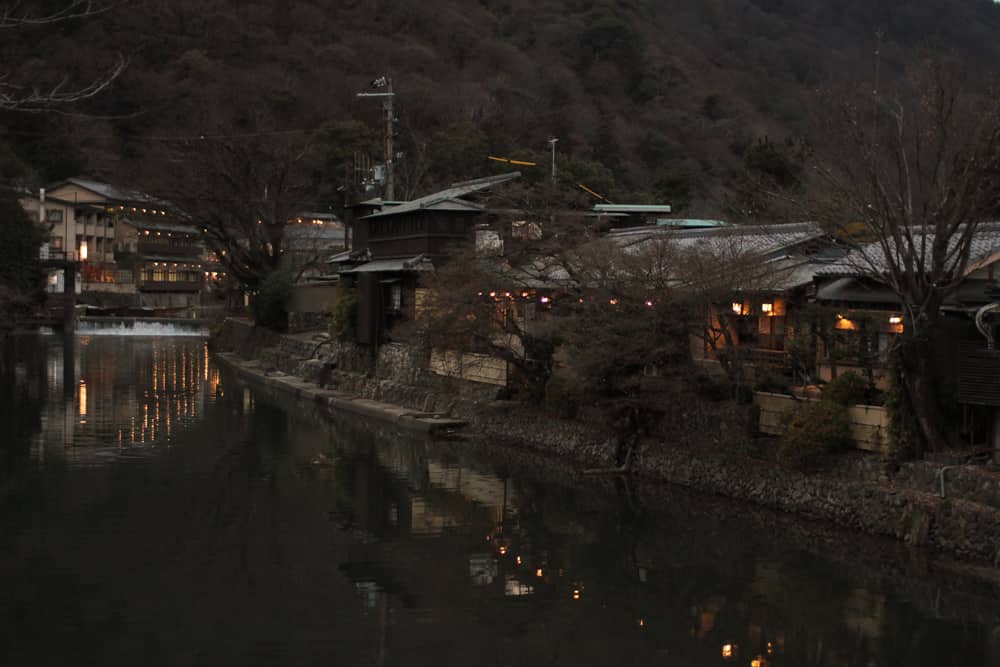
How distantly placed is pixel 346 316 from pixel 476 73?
58.3 metres

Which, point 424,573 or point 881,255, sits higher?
point 881,255

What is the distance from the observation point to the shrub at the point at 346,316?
33656mm

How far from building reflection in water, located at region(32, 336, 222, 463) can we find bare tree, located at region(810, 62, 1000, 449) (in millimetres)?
16356

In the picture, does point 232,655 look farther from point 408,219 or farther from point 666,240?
point 408,219

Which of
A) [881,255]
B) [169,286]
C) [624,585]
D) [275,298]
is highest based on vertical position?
[169,286]

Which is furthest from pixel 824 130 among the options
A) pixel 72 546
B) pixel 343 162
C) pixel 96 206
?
pixel 96 206

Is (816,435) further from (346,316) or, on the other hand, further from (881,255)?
(346,316)

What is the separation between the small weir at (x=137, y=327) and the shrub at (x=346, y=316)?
29156 mm

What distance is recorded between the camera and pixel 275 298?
41.8 m

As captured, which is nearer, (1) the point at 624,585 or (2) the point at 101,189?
(1) the point at 624,585

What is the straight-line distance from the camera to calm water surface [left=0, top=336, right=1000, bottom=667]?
1171cm

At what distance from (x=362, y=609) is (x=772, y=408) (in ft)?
A: 29.3

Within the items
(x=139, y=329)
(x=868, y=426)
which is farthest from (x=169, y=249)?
(x=868, y=426)

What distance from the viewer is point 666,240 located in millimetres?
21156
